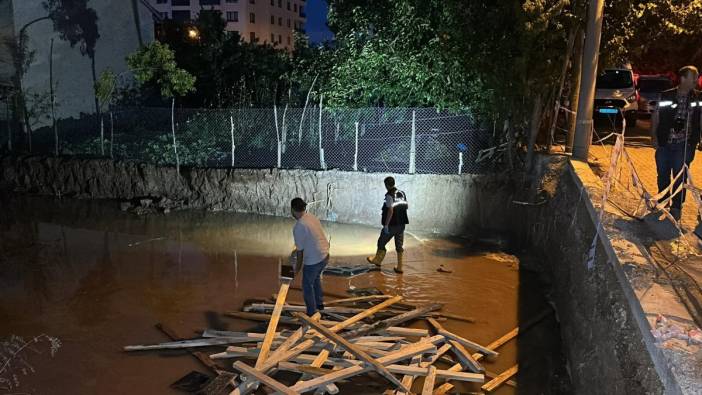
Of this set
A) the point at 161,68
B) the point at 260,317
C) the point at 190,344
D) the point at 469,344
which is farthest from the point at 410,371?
the point at 161,68

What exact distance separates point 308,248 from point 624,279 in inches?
145

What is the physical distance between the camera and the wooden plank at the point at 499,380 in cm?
574

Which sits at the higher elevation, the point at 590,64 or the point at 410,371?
the point at 590,64

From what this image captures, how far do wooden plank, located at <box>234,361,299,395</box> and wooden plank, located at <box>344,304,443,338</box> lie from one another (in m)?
1.32

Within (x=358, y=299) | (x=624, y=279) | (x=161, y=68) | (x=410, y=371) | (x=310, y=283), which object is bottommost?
(x=410, y=371)

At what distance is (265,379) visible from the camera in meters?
5.21

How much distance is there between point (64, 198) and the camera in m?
16.5

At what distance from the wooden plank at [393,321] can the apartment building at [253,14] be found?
163 ft

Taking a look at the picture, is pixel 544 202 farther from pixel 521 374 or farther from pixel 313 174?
pixel 313 174

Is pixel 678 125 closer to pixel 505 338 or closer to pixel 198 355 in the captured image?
pixel 505 338

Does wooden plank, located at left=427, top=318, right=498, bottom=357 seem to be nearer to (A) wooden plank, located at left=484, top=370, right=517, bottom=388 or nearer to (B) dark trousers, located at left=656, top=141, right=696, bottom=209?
(A) wooden plank, located at left=484, top=370, right=517, bottom=388

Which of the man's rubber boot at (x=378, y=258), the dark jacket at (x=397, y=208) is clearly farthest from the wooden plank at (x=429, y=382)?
the man's rubber boot at (x=378, y=258)

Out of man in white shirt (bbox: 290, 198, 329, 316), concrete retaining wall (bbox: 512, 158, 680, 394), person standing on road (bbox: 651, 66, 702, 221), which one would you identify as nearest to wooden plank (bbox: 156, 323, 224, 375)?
man in white shirt (bbox: 290, 198, 329, 316)

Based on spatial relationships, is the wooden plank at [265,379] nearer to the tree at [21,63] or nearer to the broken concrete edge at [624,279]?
the broken concrete edge at [624,279]
